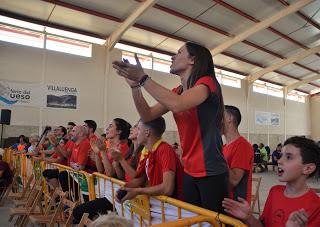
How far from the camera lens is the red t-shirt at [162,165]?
2289 mm

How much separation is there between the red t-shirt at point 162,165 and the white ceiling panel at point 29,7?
9483mm

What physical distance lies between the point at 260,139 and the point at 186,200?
19353mm

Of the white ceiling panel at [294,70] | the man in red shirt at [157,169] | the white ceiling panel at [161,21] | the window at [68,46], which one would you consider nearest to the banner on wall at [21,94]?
the window at [68,46]

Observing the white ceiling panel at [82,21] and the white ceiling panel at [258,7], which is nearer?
the white ceiling panel at [82,21]

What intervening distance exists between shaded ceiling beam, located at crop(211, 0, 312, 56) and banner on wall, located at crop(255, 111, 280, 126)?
7100 mm

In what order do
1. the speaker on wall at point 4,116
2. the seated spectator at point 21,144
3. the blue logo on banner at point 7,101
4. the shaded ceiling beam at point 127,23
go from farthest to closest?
the blue logo on banner at point 7,101 → the shaded ceiling beam at point 127,23 → the speaker on wall at point 4,116 → the seated spectator at point 21,144

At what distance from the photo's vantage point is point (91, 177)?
330 cm

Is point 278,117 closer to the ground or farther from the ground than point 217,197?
farther from the ground

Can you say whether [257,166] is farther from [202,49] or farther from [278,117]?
[202,49]

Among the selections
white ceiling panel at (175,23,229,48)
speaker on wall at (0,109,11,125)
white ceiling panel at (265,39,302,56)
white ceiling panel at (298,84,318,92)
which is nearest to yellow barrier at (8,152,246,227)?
speaker on wall at (0,109,11,125)

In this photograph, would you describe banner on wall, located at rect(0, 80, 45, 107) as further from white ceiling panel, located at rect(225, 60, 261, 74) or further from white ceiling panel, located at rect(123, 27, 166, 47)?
white ceiling panel, located at rect(225, 60, 261, 74)

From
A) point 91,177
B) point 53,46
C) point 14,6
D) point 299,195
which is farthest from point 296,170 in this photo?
point 53,46

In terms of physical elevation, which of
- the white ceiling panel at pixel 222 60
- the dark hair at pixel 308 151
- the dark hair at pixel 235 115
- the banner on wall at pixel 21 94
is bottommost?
the dark hair at pixel 308 151

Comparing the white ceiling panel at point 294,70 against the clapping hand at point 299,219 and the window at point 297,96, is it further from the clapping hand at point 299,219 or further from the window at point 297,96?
the clapping hand at point 299,219
